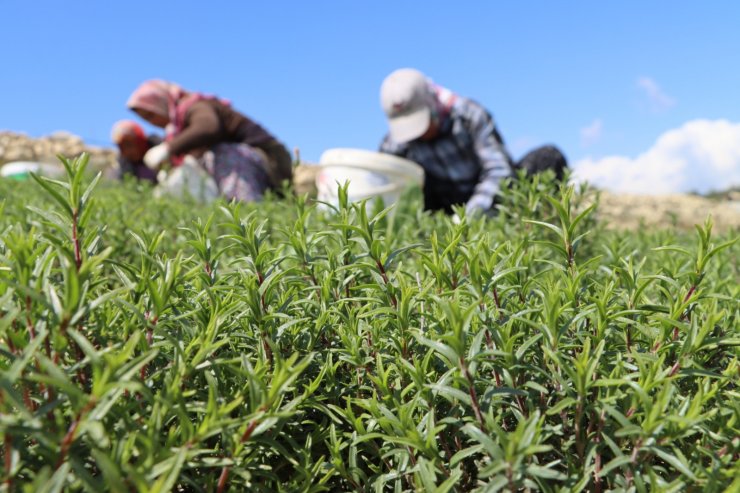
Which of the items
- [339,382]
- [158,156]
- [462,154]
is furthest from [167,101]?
[339,382]

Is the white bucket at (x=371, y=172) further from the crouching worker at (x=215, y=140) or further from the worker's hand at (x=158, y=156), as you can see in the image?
the worker's hand at (x=158, y=156)

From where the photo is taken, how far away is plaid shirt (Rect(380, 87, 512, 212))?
616 centimetres

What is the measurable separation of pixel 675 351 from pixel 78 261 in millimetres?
1183

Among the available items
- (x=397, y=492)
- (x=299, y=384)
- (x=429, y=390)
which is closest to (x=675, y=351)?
(x=429, y=390)

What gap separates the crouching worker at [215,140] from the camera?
28.0 feet

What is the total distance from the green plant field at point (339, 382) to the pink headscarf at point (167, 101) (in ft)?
27.6

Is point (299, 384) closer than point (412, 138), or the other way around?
point (299, 384)

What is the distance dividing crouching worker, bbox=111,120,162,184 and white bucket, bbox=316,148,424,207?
6.32 meters

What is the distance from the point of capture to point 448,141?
6551 millimetres

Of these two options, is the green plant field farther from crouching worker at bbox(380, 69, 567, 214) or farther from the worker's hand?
the worker's hand

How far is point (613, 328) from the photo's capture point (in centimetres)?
120

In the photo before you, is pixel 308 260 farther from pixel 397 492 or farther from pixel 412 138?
pixel 412 138

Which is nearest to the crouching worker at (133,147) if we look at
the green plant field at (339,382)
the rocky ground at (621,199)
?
the rocky ground at (621,199)

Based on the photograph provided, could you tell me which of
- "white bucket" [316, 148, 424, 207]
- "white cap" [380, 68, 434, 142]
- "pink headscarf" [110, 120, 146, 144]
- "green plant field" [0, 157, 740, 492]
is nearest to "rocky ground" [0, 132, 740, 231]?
"pink headscarf" [110, 120, 146, 144]
